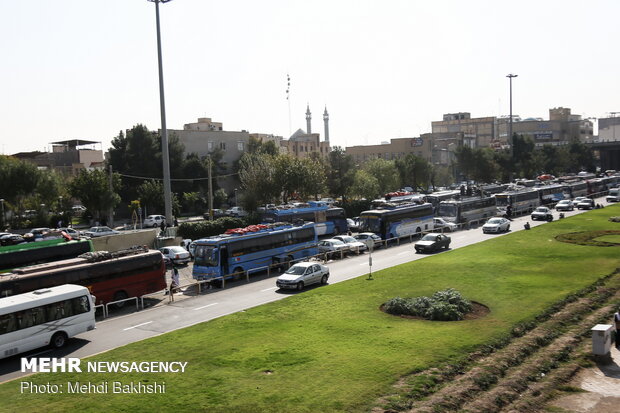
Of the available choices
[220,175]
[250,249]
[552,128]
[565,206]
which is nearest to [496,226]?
[565,206]

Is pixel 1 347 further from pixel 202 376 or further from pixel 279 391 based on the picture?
pixel 279 391

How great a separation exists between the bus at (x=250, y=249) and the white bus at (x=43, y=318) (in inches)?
409

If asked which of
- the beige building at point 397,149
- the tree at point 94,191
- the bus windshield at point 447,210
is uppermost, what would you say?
the beige building at point 397,149

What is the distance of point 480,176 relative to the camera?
100000 mm

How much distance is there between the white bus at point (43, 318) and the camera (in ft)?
63.2

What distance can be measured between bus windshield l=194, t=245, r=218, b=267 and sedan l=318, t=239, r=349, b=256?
32.0ft

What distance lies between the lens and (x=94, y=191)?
57062 millimetres

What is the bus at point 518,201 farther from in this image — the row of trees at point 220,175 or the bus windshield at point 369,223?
the bus windshield at point 369,223

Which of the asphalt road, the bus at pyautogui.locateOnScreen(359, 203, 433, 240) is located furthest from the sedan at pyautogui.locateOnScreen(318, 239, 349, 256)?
the bus at pyautogui.locateOnScreen(359, 203, 433, 240)

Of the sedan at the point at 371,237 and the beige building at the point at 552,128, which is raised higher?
the beige building at the point at 552,128

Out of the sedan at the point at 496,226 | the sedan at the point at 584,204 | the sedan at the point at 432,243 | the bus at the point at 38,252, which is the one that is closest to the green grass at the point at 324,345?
the sedan at the point at 432,243

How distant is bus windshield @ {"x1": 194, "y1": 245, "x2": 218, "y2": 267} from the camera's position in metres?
31.8

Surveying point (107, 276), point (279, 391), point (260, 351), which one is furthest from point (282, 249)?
point (279, 391)

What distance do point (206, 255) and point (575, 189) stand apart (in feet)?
224
